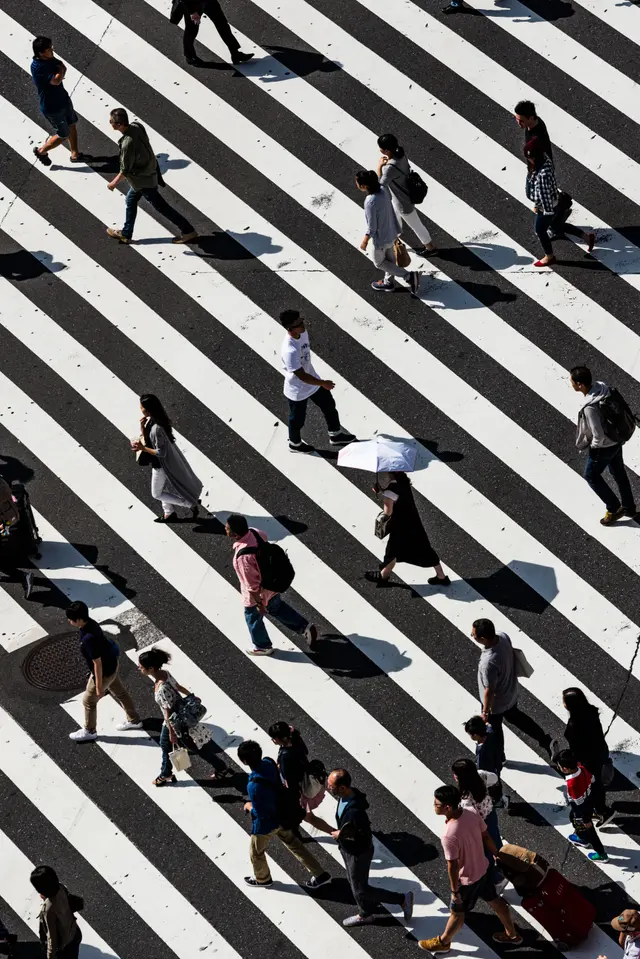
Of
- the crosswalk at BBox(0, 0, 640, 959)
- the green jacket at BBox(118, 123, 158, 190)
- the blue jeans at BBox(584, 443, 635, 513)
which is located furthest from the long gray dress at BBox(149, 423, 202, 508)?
the blue jeans at BBox(584, 443, 635, 513)

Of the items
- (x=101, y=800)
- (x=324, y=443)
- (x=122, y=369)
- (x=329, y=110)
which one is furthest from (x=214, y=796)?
(x=329, y=110)

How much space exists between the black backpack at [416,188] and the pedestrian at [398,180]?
3 cm

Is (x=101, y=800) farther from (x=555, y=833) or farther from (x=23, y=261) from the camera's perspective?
(x=23, y=261)

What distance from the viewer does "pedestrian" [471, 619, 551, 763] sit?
14.1 metres

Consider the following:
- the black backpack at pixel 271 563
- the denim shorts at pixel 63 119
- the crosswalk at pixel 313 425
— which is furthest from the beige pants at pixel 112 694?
the denim shorts at pixel 63 119

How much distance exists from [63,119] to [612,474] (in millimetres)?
7948

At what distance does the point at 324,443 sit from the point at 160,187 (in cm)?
427

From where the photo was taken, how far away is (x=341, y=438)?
1736 cm

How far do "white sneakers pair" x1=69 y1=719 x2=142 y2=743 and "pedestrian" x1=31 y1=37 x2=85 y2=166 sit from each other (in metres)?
7.77

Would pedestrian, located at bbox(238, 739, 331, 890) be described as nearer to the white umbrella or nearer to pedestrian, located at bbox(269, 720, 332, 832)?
pedestrian, located at bbox(269, 720, 332, 832)

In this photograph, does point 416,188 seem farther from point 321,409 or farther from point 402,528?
point 402,528

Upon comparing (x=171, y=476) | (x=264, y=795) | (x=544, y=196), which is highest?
(x=544, y=196)

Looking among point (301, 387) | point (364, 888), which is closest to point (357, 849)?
point (364, 888)

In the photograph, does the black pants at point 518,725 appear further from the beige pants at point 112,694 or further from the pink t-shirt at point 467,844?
the beige pants at point 112,694
